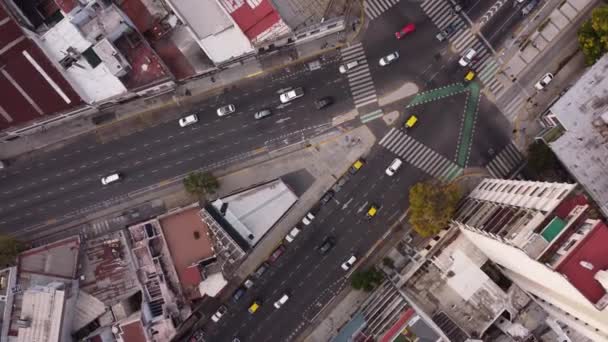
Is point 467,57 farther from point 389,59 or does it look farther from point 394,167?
point 394,167

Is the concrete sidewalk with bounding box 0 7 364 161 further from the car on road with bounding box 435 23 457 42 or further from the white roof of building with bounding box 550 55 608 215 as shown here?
the white roof of building with bounding box 550 55 608 215

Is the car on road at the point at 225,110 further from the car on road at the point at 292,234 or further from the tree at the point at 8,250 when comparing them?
the tree at the point at 8,250

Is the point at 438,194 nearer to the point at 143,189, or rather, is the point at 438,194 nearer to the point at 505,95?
the point at 505,95

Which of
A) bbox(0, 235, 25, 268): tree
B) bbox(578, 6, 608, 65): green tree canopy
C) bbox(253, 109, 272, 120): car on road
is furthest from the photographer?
bbox(253, 109, 272, 120): car on road

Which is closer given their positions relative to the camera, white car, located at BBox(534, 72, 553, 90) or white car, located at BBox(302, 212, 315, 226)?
white car, located at BBox(534, 72, 553, 90)

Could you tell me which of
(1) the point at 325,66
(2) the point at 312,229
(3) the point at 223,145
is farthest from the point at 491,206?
(3) the point at 223,145

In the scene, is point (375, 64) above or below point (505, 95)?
above

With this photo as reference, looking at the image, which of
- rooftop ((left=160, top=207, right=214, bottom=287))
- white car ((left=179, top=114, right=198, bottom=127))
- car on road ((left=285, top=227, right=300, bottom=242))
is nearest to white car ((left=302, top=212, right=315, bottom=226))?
car on road ((left=285, top=227, right=300, bottom=242))
